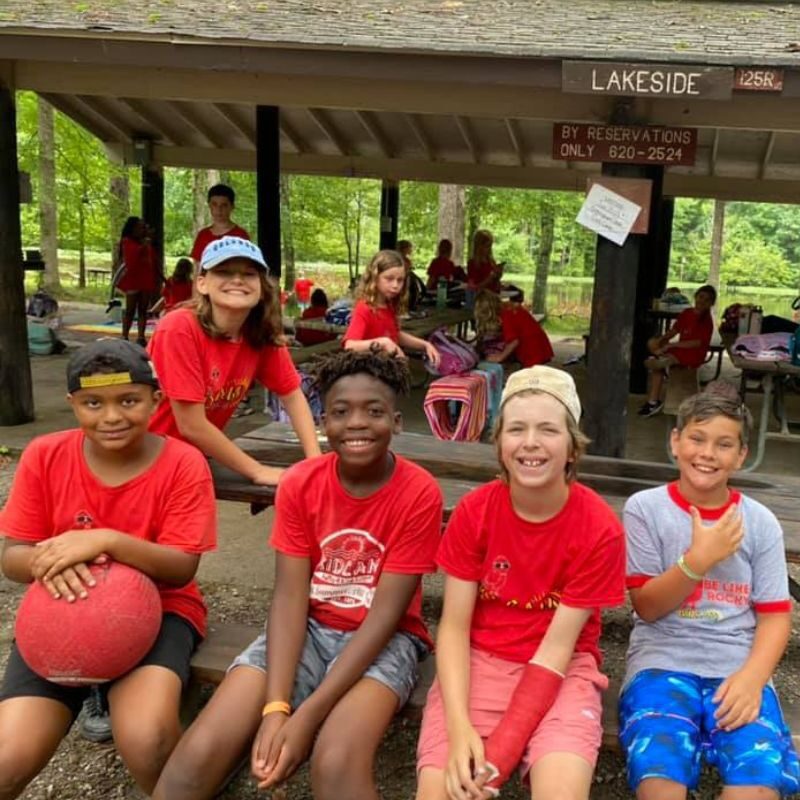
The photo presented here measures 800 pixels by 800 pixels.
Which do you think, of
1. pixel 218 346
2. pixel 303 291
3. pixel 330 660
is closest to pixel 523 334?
pixel 218 346

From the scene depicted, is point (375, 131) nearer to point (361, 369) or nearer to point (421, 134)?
point (421, 134)

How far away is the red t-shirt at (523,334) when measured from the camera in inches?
281

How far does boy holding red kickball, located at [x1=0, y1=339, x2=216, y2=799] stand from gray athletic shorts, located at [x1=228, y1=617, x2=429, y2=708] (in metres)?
0.24

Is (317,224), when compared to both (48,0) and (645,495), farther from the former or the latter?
(645,495)

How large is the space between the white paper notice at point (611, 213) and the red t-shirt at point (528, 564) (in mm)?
3249

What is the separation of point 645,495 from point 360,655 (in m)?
0.94

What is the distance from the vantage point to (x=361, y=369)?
2516 mm

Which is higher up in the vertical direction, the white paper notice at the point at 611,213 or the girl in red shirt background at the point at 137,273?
the white paper notice at the point at 611,213

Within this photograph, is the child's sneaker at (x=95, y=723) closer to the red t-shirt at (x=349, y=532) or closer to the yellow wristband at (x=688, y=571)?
the red t-shirt at (x=349, y=532)

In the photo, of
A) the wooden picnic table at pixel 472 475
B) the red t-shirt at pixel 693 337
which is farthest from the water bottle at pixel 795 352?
the wooden picnic table at pixel 472 475

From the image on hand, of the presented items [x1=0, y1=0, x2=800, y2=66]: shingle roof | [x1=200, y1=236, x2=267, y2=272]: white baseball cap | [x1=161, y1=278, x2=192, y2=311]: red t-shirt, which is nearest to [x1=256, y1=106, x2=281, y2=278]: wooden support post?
[x1=161, y1=278, x2=192, y2=311]: red t-shirt

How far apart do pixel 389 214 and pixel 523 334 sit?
7.14 metres

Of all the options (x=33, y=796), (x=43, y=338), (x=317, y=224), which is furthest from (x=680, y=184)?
(x=317, y=224)

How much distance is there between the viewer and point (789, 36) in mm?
5113
